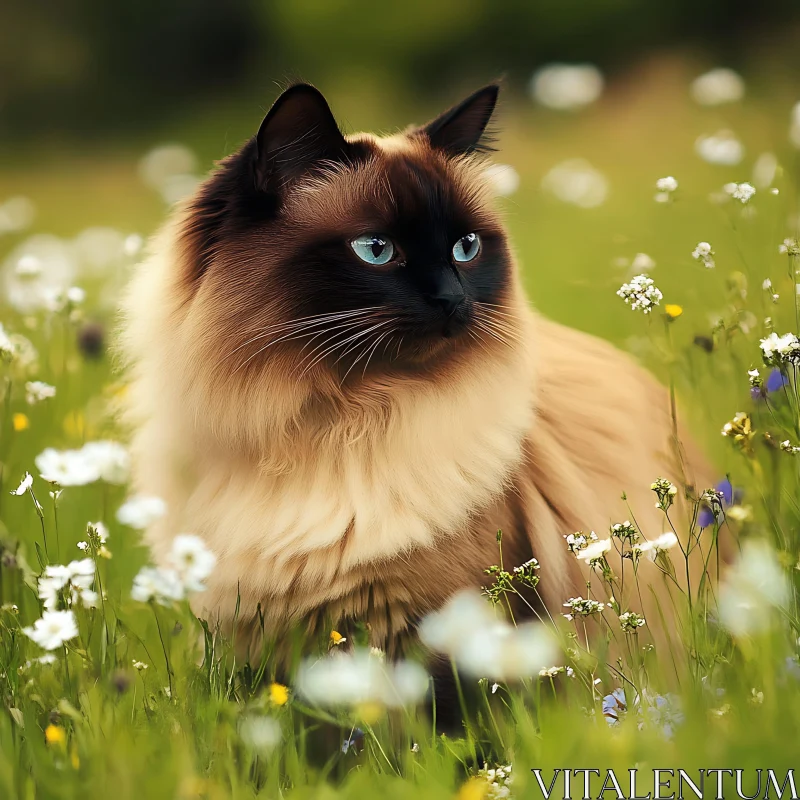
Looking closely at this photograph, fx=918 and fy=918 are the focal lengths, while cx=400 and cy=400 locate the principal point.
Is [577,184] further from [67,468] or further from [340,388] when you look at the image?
[67,468]

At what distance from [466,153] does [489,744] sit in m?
1.34

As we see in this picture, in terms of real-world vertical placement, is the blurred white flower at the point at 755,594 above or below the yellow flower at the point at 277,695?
above

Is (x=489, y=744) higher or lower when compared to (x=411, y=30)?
lower

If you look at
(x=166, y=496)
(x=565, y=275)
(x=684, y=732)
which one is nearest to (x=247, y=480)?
(x=166, y=496)

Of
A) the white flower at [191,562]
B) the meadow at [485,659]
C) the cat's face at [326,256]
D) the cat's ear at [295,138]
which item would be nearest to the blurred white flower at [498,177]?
the meadow at [485,659]

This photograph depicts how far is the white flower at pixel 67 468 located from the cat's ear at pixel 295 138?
0.67 m

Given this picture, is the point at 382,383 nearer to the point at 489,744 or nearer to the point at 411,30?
the point at 489,744

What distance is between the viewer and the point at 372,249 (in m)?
1.89

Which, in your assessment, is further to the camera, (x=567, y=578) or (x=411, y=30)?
(x=411, y=30)

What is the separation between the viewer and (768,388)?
1915 millimetres

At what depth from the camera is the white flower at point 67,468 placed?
5.15 feet

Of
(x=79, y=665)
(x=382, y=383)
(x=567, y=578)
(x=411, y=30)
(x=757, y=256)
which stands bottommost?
(x=79, y=665)

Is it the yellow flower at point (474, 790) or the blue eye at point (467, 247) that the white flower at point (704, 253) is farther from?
the yellow flower at point (474, 790)

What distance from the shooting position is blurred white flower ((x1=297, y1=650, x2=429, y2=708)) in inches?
61.2
